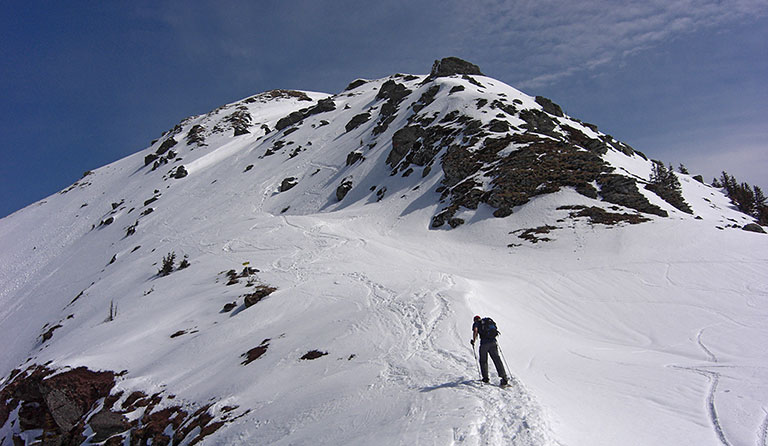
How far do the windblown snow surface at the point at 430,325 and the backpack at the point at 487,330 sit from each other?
1.08 m

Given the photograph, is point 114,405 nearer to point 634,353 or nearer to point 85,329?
point 85,329

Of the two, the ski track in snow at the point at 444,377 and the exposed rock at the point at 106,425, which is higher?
the ski track in snow at the point at 444,377

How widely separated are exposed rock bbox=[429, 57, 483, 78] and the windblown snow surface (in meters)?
40.6

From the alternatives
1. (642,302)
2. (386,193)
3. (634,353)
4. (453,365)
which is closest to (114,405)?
(453,365)

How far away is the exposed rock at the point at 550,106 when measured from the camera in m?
56.7

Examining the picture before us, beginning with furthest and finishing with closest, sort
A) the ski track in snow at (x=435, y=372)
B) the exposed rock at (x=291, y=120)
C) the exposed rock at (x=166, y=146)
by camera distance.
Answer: the exposed rock at (x=166, y=146), the exposed rock at (x=291, y=120), the ski track in snow at (x=435, y=372)

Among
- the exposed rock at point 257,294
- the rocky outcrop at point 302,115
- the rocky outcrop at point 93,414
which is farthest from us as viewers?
the rocky outcrop at point 302,115

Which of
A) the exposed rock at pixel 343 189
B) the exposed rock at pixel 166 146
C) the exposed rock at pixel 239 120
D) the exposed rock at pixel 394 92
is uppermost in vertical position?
the exposed rock at pixel 239 120

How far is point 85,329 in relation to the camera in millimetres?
21688

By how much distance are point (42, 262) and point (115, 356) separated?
49160 mm

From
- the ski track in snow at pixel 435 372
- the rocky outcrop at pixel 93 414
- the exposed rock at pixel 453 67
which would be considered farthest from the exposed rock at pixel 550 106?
the rocky outcrop at pixel 93 414

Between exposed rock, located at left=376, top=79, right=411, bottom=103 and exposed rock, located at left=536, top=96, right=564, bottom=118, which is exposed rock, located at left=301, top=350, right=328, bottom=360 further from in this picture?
exposed rock, located at left=536, top=96, right=564, bottom=118

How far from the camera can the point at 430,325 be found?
1195 centimetres

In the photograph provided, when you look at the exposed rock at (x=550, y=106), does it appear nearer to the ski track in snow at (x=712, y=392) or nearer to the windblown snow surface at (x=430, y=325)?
the windblown snow surface at (x=430, y=325)
